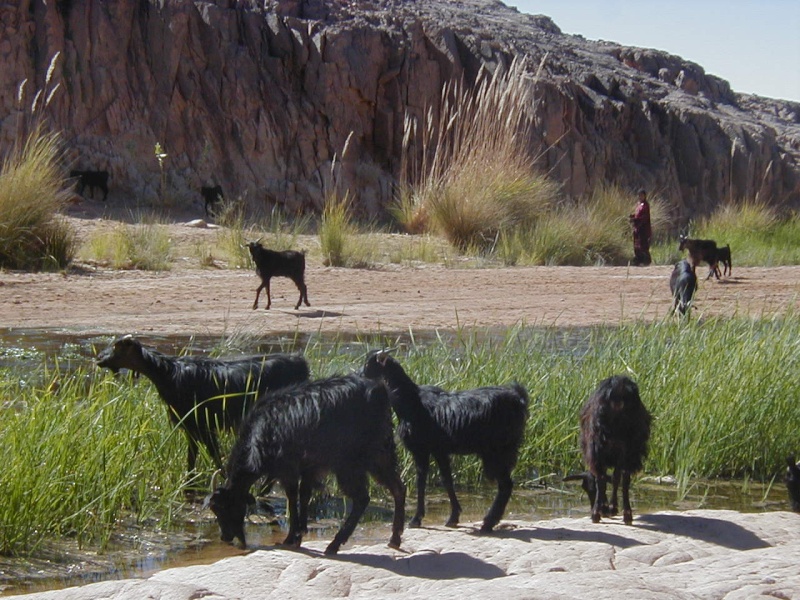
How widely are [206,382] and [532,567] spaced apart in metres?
2.30

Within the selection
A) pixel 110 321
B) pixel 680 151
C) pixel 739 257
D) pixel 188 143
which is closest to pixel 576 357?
pixel 110 321

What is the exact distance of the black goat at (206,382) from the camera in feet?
20.5

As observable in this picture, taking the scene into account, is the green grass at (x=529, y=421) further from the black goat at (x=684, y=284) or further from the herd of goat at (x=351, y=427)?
the black goat at (x=684, y=284)

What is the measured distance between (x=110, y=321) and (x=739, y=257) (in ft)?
49.4

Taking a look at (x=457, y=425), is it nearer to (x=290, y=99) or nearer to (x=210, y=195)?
(x=210, y=195)

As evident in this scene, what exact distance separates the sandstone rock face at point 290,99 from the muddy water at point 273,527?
A: 17.1m

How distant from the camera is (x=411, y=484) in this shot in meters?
6.55

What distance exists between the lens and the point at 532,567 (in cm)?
476

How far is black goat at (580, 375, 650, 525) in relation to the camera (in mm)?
5645

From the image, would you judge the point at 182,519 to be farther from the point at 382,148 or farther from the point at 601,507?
the point at 382,148

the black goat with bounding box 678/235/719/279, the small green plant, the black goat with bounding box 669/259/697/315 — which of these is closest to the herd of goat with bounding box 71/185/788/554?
the black goat with bounding box 669/259/697/315

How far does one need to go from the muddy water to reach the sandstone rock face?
1714 cm

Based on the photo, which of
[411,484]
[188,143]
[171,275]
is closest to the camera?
[411,484]

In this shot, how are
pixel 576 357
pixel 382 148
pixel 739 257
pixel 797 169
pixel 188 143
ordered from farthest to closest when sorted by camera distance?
1. pixel 797 169
2. pixel 382 148
3. pixel 188 143
4. pixel 739 257
5. pixel 576 357
